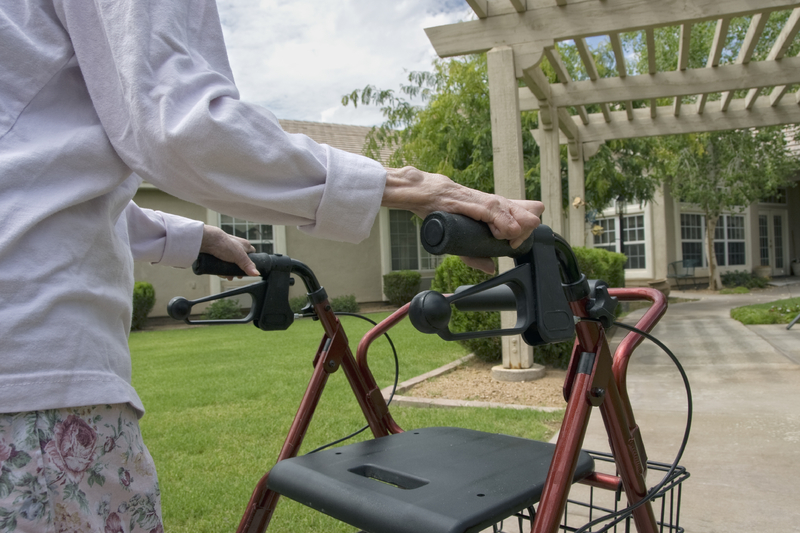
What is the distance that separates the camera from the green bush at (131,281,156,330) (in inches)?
433

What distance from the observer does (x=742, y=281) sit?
Result: 54.6ft

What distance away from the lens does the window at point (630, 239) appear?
16844 millimetres

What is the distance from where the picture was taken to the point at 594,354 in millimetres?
1008

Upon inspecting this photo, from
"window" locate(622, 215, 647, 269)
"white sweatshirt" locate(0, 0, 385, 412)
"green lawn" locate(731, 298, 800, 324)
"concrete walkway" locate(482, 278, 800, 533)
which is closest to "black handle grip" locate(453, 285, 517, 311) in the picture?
"white sweatshirt" locate(0, 0, 385, 412)

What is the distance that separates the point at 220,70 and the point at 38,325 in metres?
0.43

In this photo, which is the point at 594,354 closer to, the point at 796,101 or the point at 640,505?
the point at 640,505

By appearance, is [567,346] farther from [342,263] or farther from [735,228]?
[735,228]

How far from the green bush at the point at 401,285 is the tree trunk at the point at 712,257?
23.7 ft

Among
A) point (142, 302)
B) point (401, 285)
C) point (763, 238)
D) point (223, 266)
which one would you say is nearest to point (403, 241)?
point (401, 285)

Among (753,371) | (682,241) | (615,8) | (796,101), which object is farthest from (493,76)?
(682,241)

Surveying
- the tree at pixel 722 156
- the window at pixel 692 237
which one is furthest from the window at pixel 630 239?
the tree at pixel 722 156

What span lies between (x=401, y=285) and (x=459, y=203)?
13.2 metres

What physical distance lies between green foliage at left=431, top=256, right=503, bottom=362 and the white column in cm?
62

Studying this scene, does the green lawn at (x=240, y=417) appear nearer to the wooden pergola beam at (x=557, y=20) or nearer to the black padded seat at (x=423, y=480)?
the black padded seat at (x=423, y=480)
